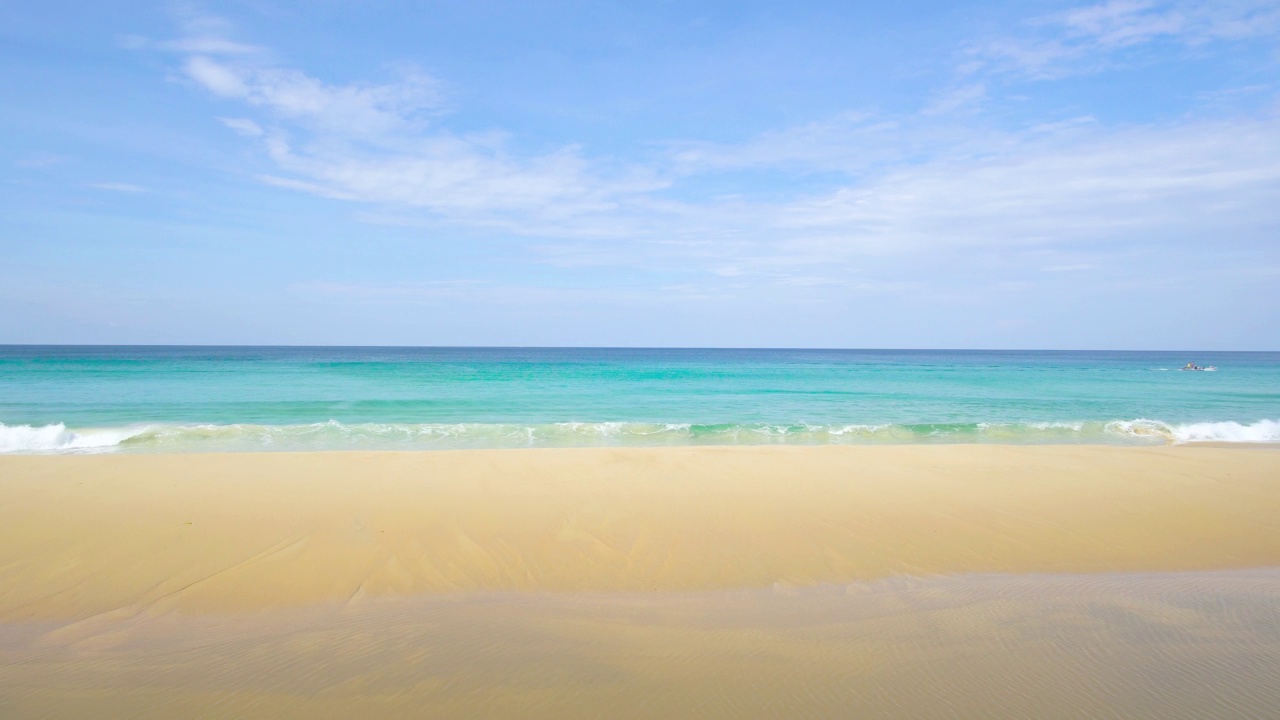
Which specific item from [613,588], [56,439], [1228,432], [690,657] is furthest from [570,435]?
[1228,432]

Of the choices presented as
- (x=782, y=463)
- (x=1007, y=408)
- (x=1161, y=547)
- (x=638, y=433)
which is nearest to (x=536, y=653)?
(x=1161, y=547)

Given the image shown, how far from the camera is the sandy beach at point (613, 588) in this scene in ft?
12.0

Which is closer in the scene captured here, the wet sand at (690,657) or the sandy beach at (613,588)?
the wet sand at (690,657)

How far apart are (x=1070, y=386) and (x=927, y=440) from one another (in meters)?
22.6

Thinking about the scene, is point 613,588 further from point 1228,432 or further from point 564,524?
point 1228,432

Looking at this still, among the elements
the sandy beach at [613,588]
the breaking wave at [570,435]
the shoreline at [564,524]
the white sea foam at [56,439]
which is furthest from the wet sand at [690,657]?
the white sea foam at [56,439]

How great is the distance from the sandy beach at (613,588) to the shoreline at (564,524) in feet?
0.13

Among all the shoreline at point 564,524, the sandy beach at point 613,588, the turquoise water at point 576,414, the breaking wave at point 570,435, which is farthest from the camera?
the turquoise water at point 576,414

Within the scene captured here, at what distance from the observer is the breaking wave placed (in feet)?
41.8

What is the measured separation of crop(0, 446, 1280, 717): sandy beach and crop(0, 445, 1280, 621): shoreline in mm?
39

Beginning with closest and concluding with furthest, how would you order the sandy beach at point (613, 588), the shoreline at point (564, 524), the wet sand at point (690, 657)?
the wet sand at point (690, 657) < the sandy beach at point (613, 588) < the shoreline at point (564, 524)

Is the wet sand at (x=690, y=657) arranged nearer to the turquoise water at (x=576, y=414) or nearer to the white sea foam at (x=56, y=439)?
the turquoise water at (x=576, y=414)

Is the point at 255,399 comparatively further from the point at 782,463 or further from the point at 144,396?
the point at 782,463

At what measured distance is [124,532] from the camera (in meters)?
6.45
